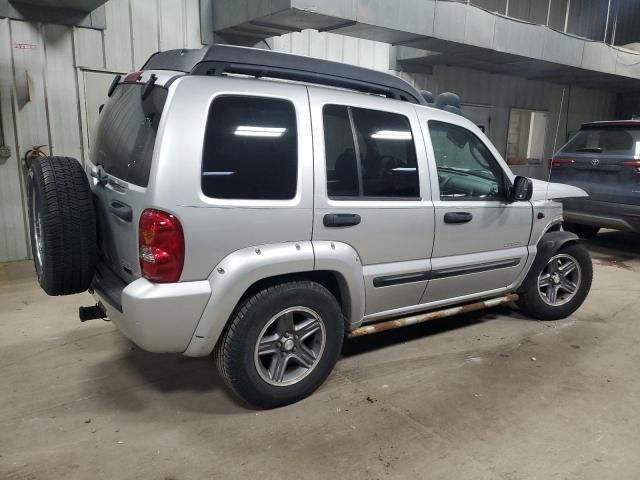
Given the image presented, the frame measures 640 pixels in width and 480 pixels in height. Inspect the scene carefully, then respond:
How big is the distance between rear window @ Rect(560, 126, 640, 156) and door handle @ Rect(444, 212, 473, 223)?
4.17 meters

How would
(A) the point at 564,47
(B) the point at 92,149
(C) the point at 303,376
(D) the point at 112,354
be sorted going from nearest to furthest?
(C) the point at 303,376 < (B) the point at 92,149 < (D) the point at 112,354 < (A) the point at 564,47

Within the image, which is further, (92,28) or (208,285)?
(92,28)

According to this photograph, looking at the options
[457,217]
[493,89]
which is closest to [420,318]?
[457,217]

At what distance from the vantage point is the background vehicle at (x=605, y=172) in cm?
629

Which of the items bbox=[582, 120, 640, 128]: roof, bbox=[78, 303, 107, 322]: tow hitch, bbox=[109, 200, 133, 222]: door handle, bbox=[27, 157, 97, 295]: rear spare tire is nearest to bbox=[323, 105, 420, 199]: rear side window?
bbox=[109, 200, 133, 222]: door handle

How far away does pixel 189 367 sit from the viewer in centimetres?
337

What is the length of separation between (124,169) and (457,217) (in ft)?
6.92

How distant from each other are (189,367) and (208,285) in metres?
1.13

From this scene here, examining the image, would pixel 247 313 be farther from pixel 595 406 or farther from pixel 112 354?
pixel 595 406

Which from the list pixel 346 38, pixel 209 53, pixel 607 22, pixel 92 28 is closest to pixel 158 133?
pixel 209 53

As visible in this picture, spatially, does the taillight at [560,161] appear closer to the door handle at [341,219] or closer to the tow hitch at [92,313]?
the door handle at [341,219]

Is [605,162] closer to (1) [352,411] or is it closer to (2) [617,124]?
(2) [617,124]

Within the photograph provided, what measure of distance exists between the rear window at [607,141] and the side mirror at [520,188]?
3625 millimetres

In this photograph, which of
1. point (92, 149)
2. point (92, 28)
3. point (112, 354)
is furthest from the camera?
point (92, 28)
